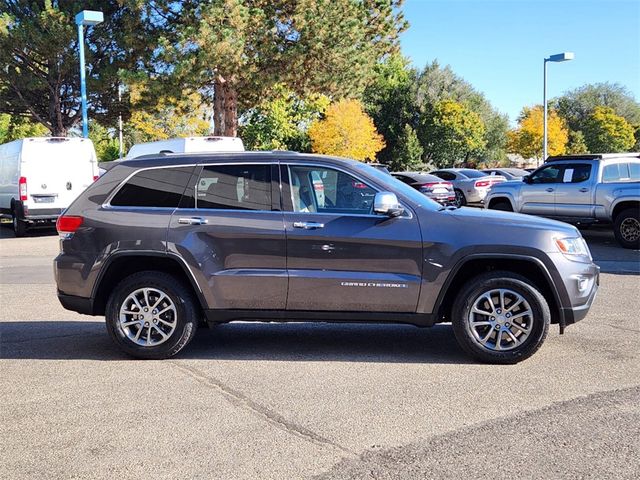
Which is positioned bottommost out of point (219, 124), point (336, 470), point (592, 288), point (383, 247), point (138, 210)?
point (336, 470)

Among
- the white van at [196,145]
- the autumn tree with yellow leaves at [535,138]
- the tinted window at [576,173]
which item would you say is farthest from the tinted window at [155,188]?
the autumn tree with yellow leaves at [535,138]

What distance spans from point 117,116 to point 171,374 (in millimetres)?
30910

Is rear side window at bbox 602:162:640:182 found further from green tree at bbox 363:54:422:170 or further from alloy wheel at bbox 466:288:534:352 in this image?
green tree at bbox 363:54:422:170

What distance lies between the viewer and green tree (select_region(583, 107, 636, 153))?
65938 millimetres

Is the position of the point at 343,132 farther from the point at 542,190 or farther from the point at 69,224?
the point at 69,224

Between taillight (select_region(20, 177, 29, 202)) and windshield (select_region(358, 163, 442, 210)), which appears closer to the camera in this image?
windshield (select_region(358, 163, 442, 210))

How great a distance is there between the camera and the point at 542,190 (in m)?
15.3

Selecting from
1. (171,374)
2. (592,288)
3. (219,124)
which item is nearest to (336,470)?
(171,374)

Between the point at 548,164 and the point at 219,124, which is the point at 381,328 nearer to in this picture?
the point at 548,164

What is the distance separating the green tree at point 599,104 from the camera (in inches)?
2936

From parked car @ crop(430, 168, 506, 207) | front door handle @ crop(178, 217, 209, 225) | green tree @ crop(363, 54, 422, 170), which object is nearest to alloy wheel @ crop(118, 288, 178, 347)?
front door handle @ crop(178, 217, 209, 225)

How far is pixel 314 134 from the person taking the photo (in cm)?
5216

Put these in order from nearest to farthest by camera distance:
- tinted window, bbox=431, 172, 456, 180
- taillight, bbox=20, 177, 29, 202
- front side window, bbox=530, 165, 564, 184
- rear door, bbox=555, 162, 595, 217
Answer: rear door, bbox=555, 162, 595, 217 → front side window, bbox=530, 165, 564, 184 → taillight, bbox=20, 177, 29, 202 → tinted window, bbox=431, 172, 456, 180

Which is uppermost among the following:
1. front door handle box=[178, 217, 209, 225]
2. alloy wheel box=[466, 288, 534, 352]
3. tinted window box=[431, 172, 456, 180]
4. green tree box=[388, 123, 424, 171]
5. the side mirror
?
green tree box=[388, 123, 424, 171]
